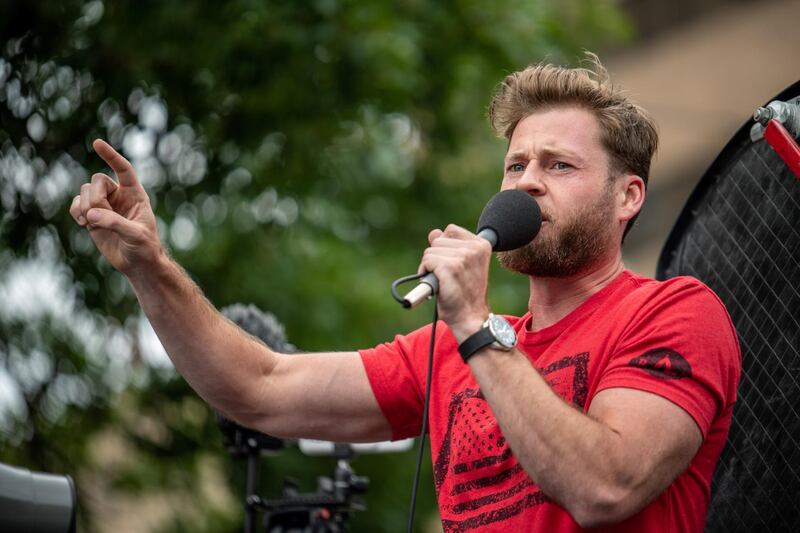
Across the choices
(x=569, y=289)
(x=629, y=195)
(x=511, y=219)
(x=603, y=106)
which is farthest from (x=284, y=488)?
(x=511, y=219)

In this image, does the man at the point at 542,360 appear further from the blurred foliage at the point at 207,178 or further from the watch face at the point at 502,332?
the blurred foliage at the point at 207,178

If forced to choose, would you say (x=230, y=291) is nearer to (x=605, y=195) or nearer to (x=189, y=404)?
(x=189, y=404)

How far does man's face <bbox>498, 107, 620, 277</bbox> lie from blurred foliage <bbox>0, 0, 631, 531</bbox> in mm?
3414

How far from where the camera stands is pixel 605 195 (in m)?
3.07

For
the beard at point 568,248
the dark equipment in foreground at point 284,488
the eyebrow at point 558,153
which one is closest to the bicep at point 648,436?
the beard at point 568,248

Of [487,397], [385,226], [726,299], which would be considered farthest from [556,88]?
[385,226]

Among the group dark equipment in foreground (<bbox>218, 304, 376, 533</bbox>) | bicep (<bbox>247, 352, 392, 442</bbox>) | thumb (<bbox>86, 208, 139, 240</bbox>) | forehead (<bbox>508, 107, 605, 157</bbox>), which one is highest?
forehead (<bbox>508, 107, 605, 157</bbox>)

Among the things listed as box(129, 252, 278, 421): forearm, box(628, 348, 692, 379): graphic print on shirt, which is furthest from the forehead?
box(129, 252, 278, 421): forearm

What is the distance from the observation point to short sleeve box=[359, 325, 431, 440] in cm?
328

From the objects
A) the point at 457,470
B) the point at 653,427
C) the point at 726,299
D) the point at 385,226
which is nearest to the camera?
the point at 653,427

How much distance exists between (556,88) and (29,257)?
4313 millimetres

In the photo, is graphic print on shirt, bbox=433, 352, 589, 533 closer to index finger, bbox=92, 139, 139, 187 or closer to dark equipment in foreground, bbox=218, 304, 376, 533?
index finger, bbox=92, 139, 139, 187

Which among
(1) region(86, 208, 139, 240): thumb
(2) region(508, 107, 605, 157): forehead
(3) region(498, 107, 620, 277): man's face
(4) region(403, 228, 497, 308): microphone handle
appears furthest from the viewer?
(2) region(508, 107, 605, 157): forehead

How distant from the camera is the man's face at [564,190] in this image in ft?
9.68
